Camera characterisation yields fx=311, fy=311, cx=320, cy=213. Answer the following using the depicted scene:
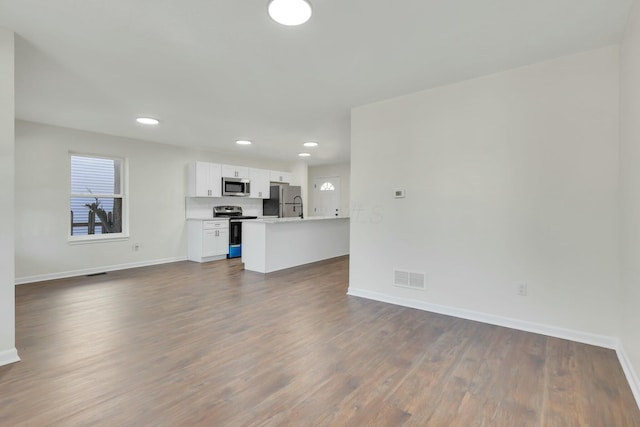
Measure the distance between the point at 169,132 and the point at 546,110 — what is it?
204 inches

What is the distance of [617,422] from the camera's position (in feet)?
5.44

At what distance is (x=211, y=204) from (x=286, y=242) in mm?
2467

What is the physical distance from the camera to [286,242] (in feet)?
18.5

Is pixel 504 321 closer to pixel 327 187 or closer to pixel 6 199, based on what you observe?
pixel 6 199

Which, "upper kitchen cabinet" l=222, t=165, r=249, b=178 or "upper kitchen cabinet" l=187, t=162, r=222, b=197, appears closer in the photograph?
"upper kitchen cabinet" l=187, t=162, r=222, b=197

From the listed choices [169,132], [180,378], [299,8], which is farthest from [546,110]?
[169,132]

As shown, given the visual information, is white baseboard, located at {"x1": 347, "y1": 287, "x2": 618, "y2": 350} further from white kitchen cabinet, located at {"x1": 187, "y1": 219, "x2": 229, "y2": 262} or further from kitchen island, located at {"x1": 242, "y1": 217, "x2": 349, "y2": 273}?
white kitchen cabinet, located at {"x1": 187, "y1": 219, "x2": 229, "y2": 262}

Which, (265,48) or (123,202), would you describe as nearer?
(265,48)

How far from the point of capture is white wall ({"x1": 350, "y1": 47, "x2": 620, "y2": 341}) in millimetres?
2527

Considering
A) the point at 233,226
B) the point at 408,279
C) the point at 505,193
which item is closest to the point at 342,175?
the point at 233,226

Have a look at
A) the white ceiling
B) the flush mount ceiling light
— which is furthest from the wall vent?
the flush mount ceiling light

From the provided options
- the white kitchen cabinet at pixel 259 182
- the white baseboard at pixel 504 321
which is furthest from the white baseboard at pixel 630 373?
the white kitchen cabinet at pixel 259 182

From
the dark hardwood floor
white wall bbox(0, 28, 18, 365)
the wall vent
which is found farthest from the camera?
the wall vent

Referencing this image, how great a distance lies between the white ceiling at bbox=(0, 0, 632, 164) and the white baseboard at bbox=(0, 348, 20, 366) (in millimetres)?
2302
